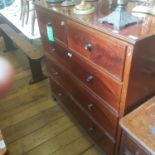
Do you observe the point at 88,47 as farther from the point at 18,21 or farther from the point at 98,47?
the point at 18,21

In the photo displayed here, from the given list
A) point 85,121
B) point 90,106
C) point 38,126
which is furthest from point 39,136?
point 90,106

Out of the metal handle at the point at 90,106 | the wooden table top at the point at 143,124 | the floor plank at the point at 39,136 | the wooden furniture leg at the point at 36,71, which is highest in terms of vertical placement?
the wooden table top at the point at 143,124

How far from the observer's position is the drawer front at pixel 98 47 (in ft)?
2.78

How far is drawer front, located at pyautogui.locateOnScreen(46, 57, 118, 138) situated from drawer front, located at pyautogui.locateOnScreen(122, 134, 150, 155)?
4.8 inches

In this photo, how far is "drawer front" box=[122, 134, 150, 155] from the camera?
0.91 metres

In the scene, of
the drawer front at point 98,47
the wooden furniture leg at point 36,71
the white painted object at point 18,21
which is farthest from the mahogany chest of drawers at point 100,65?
the wooden furniture leg at point 36,71

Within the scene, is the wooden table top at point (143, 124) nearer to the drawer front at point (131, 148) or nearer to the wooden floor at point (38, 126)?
the drawer front at point (131, 148)

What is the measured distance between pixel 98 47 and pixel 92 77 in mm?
219

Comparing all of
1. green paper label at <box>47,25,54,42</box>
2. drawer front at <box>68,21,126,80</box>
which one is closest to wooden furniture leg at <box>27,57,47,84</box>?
green paper label at <box>47,25,54,42</box>

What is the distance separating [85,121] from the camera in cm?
146

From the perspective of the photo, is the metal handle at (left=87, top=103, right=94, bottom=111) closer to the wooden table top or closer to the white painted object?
the wooden table top

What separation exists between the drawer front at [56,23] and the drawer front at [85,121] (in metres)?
0.50

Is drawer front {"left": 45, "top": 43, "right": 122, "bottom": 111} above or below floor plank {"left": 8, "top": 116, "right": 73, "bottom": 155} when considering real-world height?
above

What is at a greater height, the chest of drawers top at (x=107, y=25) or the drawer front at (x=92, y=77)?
the chest of drawers top at (x=107, y=25)
